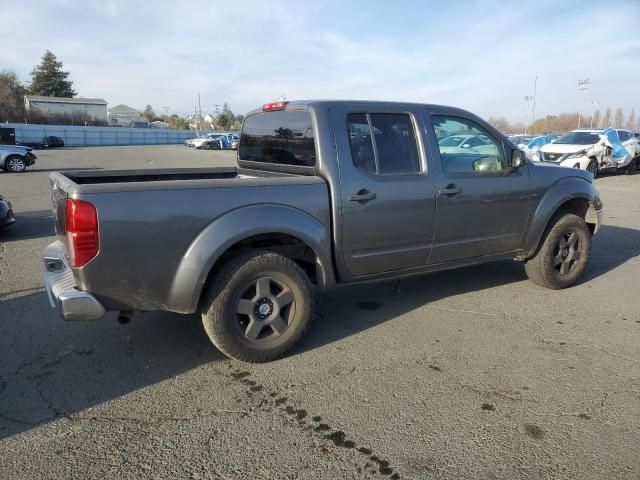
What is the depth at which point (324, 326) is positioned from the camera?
432 centimetres

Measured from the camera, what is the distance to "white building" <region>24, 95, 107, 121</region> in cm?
7175

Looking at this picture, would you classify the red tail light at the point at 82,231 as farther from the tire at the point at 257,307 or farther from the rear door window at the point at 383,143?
the rear door window at the point at 383,143

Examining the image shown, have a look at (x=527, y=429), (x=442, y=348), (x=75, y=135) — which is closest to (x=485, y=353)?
(x=442, y=348)

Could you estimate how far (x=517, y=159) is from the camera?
15.6 feet

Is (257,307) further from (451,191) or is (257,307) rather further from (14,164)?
(14,164)

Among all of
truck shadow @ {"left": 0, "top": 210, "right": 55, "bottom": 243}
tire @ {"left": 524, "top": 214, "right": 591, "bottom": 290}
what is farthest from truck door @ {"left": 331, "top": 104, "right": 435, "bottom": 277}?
truck shadow @ {"left": 0, "top": 210, "right": 55, "bottom": 243}

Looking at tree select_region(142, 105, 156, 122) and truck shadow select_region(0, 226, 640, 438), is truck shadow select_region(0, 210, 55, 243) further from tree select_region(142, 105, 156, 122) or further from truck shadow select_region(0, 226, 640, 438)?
tree select_region(142, 105, 156, 122)

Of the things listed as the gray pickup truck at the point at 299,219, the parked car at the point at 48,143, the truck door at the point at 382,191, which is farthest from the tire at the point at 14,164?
the parked car at the point at 48,143

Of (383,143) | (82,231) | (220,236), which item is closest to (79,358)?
(82,231)

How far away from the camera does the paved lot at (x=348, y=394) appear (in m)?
2.57

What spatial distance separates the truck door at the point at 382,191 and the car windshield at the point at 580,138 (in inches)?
651

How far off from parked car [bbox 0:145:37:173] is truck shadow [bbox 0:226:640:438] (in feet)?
57.7

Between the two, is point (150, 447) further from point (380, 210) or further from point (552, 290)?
point (552, 290)

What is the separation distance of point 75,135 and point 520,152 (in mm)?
62399
